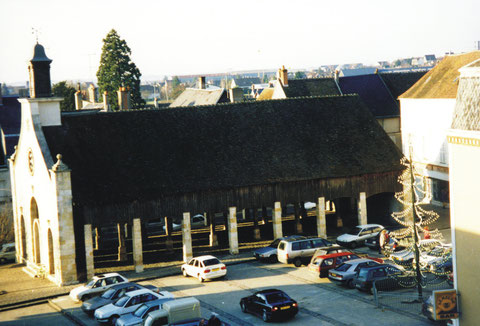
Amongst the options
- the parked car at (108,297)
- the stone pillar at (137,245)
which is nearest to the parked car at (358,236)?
the stone pillar at (137,245)

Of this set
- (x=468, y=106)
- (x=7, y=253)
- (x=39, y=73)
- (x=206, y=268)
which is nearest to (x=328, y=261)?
(x=206, y=268)

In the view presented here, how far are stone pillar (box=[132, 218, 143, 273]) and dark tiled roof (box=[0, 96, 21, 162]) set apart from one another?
23976 mm

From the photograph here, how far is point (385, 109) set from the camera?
7306 cm

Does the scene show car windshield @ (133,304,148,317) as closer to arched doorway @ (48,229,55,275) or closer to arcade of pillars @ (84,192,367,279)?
arcade of pillars @ (84,192,367,279)

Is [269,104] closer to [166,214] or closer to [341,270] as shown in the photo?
[166,214]

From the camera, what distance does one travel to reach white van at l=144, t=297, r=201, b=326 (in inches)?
1216

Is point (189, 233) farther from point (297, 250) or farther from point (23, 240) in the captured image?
point (23, 240)

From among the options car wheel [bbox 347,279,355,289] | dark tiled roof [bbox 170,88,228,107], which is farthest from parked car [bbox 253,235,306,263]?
dark tiled roof [bbox 170,88,228,107]

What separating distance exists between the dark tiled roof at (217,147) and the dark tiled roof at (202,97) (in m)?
25.8

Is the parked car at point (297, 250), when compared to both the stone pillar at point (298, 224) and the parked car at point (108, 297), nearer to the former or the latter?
the stone pillar at point (298, 224)

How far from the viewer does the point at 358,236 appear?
155ft

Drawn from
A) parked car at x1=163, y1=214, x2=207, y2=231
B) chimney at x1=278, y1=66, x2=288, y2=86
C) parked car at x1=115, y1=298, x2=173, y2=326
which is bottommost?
parked car at x1=115, y1=298, x2=173, y2=326

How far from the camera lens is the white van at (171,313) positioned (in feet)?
101

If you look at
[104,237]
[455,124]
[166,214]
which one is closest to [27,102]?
[166,214]
